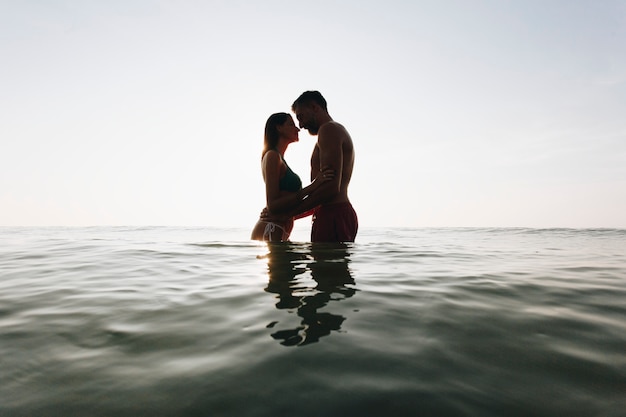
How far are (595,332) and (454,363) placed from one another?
90 cm

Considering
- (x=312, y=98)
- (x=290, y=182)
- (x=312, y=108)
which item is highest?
(x=312, y=98)

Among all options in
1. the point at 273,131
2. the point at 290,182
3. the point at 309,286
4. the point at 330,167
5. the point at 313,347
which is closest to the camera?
the point at 313,347

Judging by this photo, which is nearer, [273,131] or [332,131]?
[332,131]

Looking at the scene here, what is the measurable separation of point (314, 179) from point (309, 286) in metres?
2.77

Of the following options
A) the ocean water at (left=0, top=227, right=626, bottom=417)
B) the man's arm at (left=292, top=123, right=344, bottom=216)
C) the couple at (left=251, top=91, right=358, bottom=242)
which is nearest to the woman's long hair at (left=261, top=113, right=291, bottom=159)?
the couple at (left=251, top=91, right=358, bottom=242)

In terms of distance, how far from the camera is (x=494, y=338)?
1.51 meters

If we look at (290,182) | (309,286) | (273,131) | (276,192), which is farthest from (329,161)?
(309,286)

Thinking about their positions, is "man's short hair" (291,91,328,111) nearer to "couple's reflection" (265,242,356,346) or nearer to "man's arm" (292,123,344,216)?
"man's arm" (292,123,344,216)

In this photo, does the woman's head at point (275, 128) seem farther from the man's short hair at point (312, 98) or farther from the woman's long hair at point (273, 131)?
the man's short hair at point (312, 98)

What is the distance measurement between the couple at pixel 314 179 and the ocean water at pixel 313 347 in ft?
A: 6.33

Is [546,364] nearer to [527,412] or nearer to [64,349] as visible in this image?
[527,412]

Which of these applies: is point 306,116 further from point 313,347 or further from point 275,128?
point 313,347

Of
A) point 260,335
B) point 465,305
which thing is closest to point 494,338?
point 465,305

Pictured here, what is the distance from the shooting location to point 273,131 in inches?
207
